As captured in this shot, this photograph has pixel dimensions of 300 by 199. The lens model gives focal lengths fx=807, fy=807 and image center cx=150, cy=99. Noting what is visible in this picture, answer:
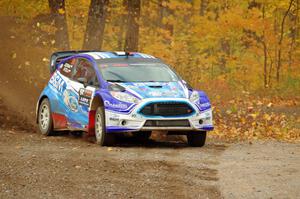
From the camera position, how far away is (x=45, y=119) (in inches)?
656

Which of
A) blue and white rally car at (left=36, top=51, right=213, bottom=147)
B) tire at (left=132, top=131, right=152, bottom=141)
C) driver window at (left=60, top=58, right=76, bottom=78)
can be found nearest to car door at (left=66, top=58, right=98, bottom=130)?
blue and white rally car at (left=36, top=51, right=213, bottom=147)

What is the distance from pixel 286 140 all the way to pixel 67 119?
14.4ft

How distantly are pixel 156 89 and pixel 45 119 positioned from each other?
347 cm

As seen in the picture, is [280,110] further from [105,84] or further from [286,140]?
[105,84]

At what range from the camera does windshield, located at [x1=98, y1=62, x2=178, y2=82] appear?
1472cm

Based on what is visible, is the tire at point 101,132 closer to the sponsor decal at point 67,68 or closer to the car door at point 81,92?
the car door at point 81,92

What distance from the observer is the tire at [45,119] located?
16391 millimetres

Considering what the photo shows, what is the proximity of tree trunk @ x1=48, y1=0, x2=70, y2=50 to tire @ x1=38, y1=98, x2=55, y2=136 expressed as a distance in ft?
27.2

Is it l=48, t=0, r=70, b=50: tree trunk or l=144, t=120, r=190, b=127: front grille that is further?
l=48, t=0, r=70, b=50: tree trunk

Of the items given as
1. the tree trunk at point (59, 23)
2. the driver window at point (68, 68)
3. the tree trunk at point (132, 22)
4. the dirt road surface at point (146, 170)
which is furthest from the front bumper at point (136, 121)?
the tree trunk at point (132, 22)

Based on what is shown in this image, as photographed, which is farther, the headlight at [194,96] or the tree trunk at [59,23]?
the tree trunk at [59,23]

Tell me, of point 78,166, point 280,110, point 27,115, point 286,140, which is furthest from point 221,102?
point 78,166

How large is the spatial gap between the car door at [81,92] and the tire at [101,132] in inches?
15.5

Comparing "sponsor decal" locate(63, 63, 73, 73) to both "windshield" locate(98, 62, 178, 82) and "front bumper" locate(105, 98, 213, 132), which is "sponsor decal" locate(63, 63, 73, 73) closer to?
"windshield" locate(98, 62, 178, 82)
